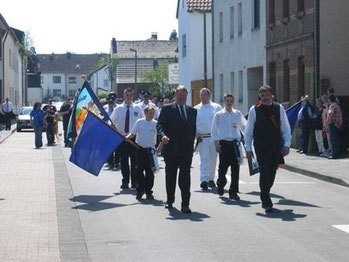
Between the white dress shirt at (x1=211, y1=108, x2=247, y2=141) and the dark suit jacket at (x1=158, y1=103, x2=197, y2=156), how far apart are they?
1.79m

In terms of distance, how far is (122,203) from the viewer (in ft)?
44.2

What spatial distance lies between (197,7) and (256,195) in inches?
1486

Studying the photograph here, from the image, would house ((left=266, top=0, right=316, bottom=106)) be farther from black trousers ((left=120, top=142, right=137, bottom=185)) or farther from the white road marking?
the white road marking

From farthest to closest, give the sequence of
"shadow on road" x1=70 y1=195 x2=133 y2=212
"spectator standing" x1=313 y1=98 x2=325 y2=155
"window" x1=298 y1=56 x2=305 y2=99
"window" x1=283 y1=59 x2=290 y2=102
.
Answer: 1. "window" x1=283 y1=59 x2=290 y2=102
2. "window" x1=298 y1=56 x2=305 y2=99
3. "spectator standing" x1=313 y1=98 x2=325 y2=155
4. "shadow on road" x1=70 y1=195 x2=133 y2=212

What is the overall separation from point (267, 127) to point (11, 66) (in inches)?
2357

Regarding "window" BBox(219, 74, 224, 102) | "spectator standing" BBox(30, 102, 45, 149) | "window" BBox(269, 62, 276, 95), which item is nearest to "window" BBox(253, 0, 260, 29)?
"window" BBox(269, 62, 276, 95)

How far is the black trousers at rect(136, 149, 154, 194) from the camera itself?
13.8 meters

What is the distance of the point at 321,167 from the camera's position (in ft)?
65.2

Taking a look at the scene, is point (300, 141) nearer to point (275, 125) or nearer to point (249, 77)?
point (249, 77)

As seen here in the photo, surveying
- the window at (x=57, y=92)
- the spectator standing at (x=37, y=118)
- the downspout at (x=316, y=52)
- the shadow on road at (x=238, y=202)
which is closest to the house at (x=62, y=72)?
the window at (x=57, y=92)

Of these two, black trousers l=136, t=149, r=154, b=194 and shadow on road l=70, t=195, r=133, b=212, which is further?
black trousers l=136, t=149, r=154, b=194

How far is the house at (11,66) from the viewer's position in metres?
60.6

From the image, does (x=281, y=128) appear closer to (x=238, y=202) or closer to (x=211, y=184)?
(x=238, y=202)

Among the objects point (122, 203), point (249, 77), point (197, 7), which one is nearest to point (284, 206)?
point (122, 203)
